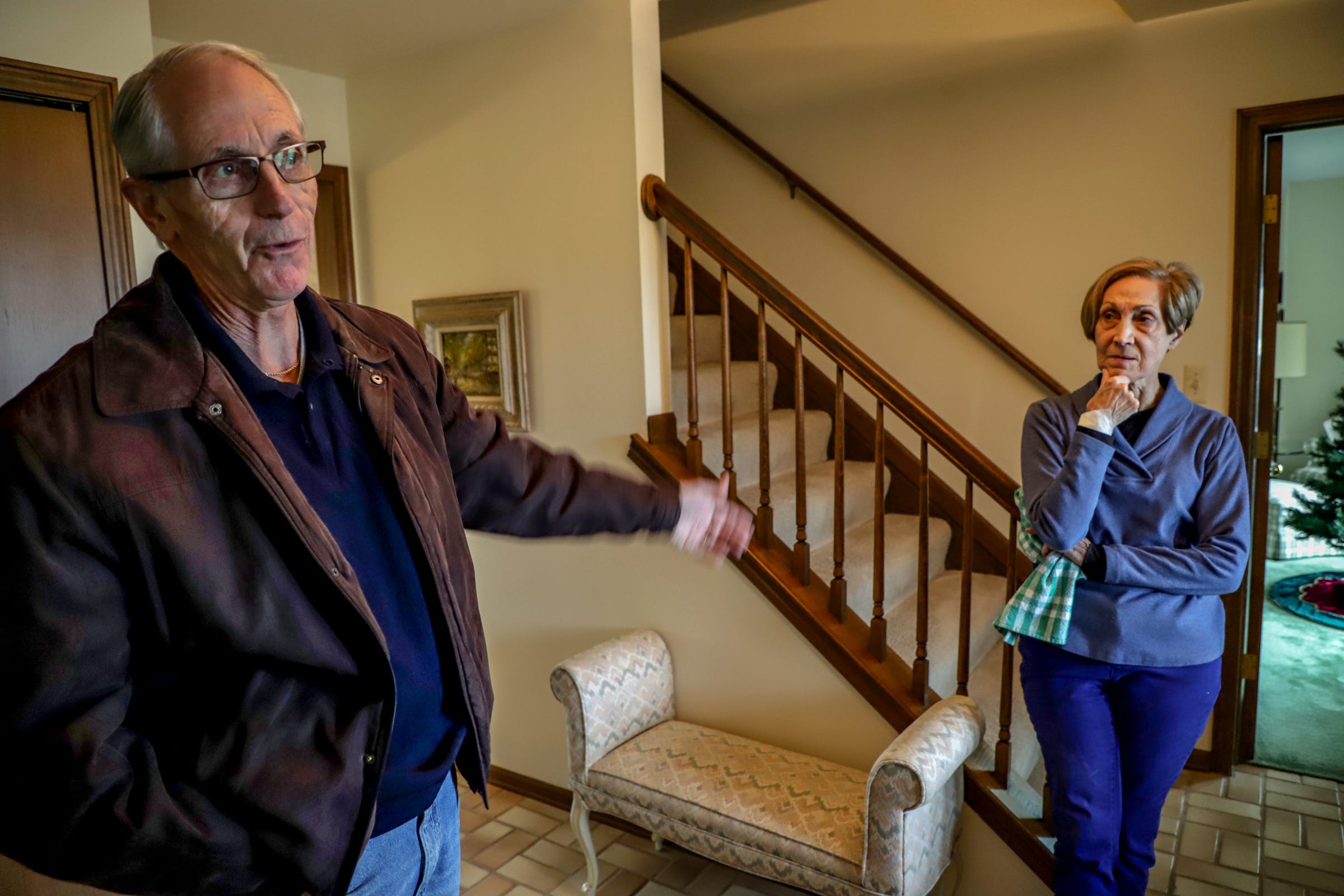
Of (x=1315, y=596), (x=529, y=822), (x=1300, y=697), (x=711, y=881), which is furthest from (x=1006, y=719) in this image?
(x=1315, y=596)

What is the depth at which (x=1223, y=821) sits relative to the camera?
2.78m

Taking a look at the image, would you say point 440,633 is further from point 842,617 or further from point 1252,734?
point 1252,734

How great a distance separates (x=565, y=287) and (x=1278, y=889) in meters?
2.86

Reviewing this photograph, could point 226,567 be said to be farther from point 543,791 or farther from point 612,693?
point 543,791

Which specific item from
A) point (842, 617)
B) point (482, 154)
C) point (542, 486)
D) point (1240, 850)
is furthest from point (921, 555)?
point (482, 154)

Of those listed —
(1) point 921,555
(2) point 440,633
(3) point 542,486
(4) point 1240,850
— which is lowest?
(4) point 1240,850

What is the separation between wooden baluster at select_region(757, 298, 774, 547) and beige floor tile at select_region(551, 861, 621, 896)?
1.16 m

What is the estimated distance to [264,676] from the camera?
35.3 inches

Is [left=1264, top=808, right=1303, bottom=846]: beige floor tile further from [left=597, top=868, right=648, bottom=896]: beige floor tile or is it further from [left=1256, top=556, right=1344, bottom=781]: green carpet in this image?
[left=597, top=868, right=648, bottom=896]: beige floor tile

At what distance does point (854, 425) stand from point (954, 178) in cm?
106

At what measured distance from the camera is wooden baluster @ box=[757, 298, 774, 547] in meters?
2.49

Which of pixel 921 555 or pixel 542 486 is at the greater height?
pixel 542 486

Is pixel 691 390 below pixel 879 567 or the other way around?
the other way around

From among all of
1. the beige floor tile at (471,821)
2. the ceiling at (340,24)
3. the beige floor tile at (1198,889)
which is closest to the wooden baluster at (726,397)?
the ceiling at (340,24)
